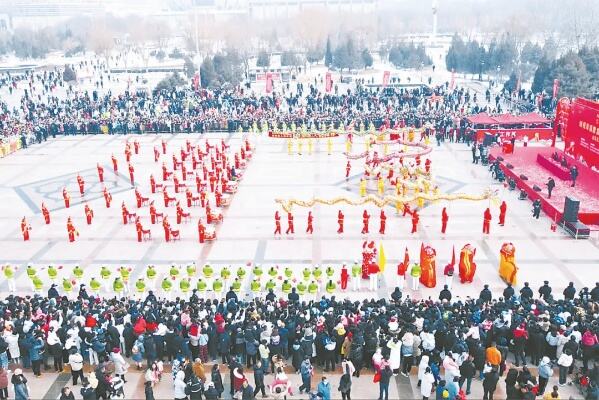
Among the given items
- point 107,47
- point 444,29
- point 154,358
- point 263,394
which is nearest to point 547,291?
point 263,394

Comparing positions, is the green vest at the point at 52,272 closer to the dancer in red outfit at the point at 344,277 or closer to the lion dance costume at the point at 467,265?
the dancer in red outfit at the point at 344,277

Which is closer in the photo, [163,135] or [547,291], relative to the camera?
[547,291]

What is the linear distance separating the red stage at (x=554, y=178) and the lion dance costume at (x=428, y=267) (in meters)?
8.02

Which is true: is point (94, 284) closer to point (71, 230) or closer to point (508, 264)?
point (71, 230)

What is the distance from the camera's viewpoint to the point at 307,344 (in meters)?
12.8

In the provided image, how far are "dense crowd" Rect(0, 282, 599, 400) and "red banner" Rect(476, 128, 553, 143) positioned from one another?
23.7 m

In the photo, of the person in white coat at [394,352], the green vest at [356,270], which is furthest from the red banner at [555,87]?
the person in white coat at [394,352]

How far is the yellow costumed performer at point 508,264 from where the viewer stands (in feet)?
58.3

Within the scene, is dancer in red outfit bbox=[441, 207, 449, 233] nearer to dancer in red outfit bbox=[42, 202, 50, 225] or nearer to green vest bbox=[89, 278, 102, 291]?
green vest bbox=[89, 278, 102, 291]

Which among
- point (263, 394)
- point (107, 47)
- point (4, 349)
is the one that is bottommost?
point (263, 394)

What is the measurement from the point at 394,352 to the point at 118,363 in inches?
239

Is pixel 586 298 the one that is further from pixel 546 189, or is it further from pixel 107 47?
pixel 107 47

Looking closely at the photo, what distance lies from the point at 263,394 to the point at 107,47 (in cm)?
8289

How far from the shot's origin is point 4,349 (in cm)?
1290
